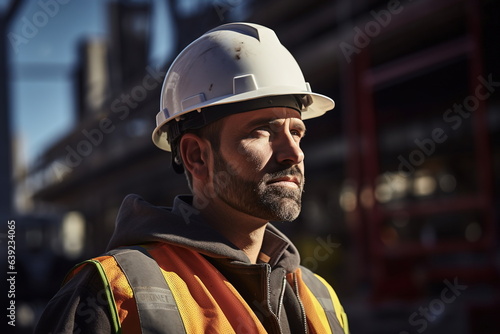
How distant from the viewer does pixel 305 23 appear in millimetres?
10266

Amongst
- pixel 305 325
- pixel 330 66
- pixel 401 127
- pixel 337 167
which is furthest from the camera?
pixel 337 167

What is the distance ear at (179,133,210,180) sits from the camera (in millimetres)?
2209

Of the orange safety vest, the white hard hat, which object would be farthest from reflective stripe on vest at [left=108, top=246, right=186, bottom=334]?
the white hard hat

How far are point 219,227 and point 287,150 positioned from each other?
1.10ft

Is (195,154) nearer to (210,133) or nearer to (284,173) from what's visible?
(210,133)

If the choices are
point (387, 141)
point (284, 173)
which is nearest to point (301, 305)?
point (284, 173)

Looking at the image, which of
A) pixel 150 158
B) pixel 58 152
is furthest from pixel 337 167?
pixel 58 152

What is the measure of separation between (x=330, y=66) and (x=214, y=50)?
776cm

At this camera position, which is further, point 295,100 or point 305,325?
point 295,100

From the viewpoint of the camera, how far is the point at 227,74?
226cm

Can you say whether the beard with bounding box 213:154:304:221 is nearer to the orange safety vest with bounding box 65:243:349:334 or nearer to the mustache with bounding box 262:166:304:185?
the mustache with bounding box 262:166:304:185

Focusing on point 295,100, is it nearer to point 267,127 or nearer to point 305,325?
point 267,127

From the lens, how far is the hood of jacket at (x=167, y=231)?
6.39 feet

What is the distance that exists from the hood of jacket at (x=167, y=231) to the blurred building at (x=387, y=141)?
4.18 meters
